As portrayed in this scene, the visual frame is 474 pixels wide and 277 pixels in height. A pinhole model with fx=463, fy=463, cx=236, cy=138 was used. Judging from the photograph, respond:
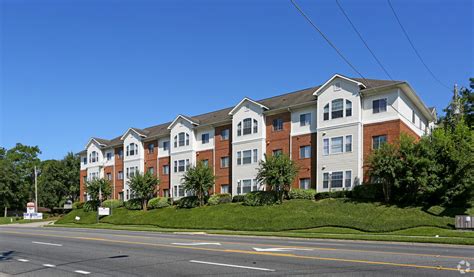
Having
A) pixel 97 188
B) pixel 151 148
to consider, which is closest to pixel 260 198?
pixel 151 148

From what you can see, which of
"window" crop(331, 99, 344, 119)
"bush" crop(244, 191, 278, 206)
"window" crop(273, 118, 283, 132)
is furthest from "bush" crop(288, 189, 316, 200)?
"window" crop(273, 118, 283, 132)

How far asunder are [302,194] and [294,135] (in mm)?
6249

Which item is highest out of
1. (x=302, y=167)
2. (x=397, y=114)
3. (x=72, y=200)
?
(x=397, y=114)

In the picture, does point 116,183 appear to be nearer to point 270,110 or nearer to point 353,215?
point 270,110

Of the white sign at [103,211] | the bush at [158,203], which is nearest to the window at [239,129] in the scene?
the bush at [158,203]

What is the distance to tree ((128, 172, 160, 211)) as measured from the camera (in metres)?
Result: 52.8

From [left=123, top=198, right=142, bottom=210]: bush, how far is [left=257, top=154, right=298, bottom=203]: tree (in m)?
20.1

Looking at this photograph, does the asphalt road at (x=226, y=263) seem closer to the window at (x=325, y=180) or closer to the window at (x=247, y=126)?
the window at (x=325, y=180)

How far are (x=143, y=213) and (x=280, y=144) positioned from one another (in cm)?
1722

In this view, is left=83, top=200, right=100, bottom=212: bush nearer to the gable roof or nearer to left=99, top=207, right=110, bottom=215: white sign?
the gable roof

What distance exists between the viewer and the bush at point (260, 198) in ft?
132

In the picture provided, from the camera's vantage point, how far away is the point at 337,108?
3962 cm

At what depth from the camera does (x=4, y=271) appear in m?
12.1

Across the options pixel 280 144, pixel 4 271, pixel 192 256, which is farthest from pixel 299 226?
pixel 4 271
